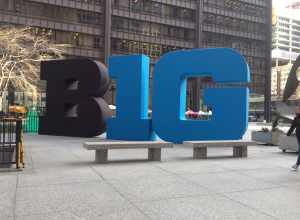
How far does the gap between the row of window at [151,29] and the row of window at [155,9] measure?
1.76 m

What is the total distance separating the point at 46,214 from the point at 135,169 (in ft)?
13.1

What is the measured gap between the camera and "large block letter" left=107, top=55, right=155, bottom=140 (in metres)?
16.4

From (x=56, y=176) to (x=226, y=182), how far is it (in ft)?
11.6

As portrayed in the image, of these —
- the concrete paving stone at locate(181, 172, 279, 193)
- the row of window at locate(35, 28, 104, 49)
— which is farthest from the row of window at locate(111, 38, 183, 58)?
the concrete paving stone at locate(181, 172, 279, 193)

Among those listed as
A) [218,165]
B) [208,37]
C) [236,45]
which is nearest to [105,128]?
[218,165]

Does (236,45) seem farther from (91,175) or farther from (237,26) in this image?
(91,175)

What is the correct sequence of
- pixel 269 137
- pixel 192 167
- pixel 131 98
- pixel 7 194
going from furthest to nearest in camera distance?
pixel 131 98 < pixel 269 137 < pixel 192 167 < pixel 7 194

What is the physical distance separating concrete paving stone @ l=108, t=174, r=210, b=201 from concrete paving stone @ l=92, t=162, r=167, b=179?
1.29ft

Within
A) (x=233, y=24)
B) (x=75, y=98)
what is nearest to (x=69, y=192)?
(x=75, y=98)

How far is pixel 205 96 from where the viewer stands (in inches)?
588

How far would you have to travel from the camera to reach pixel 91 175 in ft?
27.2

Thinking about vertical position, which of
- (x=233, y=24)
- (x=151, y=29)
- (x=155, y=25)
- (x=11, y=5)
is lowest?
(x=151, y=29)

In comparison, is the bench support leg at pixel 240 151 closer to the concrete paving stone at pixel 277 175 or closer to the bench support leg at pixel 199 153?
the bench support leg at pixel 199 153

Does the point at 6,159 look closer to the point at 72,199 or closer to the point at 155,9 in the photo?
the point at 72,199
